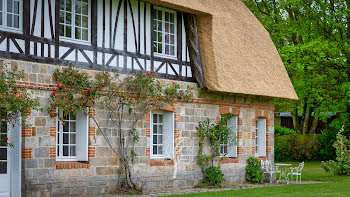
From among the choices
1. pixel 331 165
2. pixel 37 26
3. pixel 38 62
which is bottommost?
pixel 331 165

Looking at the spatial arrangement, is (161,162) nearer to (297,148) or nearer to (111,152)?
(111,152)

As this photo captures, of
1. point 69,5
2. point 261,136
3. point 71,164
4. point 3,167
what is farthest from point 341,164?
point 3,167

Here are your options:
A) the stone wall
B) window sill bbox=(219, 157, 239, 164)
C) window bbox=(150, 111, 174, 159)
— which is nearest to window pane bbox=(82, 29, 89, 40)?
the stone wall

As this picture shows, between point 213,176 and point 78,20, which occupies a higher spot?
point 78,20

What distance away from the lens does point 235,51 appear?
16156 mm

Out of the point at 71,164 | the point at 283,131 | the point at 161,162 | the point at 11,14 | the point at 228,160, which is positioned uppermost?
the point at 11,14

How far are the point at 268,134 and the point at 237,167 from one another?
2372mm

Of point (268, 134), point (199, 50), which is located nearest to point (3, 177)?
point (199, 50)

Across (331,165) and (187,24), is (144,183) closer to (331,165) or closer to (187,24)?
(187,24)

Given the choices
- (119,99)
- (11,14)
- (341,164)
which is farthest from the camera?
(341,164)

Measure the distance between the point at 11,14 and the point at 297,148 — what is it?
2101 centimetres

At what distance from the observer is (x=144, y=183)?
1323 centimetres

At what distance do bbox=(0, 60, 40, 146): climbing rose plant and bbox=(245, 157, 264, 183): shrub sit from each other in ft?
28.8

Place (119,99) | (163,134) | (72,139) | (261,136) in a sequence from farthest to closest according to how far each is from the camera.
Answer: (261,136) → (163,134) → (119,99) → (72,139)
